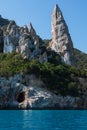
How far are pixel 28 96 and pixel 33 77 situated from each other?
6.11 metres

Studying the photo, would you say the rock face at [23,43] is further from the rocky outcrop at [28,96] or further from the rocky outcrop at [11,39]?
the rocky outcrop at [28,96]

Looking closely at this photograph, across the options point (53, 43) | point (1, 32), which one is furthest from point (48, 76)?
point (53, 43)

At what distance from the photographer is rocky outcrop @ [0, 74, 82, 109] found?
79250 millimetres

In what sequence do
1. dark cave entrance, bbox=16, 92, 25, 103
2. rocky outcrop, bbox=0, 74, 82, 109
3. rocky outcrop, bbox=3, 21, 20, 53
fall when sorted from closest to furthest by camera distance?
rocky outcrop, bbox=0, 74, 82, 109
dark cave entrance, bbox=16, 92, 25, 103
rocky outcrop, bbox=3, 21, 20, 53

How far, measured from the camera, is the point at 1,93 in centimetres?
8019

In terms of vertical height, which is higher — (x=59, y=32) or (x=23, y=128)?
(x=59, y=32)

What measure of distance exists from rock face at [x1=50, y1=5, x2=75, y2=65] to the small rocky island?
851cm

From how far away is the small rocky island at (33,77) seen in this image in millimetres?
80375

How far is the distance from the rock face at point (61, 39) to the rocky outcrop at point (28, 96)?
2961 centimetres

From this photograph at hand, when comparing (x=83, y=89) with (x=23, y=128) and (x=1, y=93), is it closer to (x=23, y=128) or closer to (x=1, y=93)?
(x=1, y=93)

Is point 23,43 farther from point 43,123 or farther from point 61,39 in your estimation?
point 43,123

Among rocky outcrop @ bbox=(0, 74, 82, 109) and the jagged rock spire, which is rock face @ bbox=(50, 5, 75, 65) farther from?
rocky outcrop @ bbox=(0, 74, 82, 109)

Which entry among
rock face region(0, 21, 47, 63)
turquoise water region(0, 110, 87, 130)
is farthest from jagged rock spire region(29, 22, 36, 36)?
turquoise water region(0, 110, 87, 130)

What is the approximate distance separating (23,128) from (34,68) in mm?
53818
